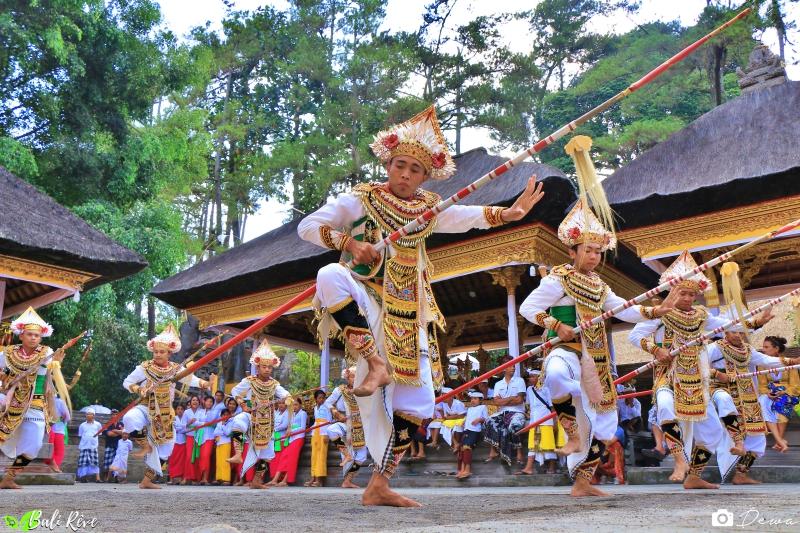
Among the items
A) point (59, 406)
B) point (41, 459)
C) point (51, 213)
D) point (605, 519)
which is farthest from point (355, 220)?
point (51, 213)

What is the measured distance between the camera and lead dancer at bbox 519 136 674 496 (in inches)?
209

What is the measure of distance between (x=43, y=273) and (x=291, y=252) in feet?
15.5

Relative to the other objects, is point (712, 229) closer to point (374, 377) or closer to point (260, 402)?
point (260, 402)

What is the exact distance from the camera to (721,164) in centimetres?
1147

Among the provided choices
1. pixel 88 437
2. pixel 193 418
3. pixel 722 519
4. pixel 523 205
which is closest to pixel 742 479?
pixel 523 205

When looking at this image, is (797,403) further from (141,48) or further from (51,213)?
(141,48)

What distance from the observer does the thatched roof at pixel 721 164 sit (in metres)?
10.7

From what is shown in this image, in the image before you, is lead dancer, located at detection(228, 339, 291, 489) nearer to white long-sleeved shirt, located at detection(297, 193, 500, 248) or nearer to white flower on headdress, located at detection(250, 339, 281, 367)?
white flower on headdress, located at detection(250, 339, 281, 367)

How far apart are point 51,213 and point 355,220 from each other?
1242 centimetres

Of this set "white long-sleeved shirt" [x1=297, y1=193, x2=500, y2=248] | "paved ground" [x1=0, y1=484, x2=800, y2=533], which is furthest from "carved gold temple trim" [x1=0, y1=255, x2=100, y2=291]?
"white long-sleeved shirt" [x1=297, y1=193, x2=500, y2=248]

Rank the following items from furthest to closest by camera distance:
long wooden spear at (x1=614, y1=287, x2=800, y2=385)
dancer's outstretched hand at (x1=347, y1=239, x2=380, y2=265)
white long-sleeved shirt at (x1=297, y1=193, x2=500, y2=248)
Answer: long wooden spear at (x1=614, y1=287, x2=800, y2=385) < white long-sleeved shirt at (x1=297, y1=193, x2=500, y2=248) < dancer's outstretched hand at (x1=347, y1=239, x2=380, y2=265)

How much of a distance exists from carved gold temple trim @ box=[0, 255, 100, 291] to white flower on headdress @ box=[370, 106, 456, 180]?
11.4 m

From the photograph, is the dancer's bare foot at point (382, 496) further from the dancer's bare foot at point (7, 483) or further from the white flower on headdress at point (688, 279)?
the dancer's bare foot at point (7, 483)

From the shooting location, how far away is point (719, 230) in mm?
11203
